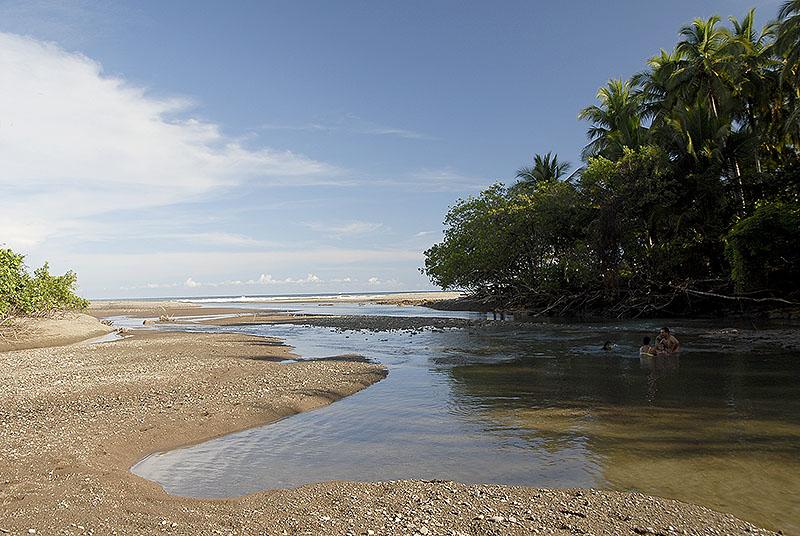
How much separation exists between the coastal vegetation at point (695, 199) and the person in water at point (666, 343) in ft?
32.7

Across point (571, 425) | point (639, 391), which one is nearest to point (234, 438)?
point (571, 425)

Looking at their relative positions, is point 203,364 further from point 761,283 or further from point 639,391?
point 761,283

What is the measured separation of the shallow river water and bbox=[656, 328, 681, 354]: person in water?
1.13m

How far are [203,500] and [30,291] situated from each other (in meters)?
22.2

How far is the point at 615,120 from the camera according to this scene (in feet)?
137

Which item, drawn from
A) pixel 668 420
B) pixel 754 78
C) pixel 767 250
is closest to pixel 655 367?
pixel 668 420

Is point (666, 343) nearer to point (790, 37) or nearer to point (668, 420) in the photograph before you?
point (668, 420)

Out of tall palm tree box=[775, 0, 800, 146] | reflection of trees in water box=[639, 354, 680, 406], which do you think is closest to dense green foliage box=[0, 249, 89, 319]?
reflection of trees in water box=[639, 354, 680, 406]

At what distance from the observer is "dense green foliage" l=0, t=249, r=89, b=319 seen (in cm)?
2056

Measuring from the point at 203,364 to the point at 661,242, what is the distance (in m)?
27.6

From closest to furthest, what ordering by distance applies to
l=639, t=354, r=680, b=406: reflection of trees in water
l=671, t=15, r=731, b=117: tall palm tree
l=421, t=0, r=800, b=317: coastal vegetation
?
l=639, t=354, r=680, b=406: reflection of trees in water, l=421, t=0, r=800, b=317: coastal vegetation, l=671, t=15, r=731, b=117: tall palm tree

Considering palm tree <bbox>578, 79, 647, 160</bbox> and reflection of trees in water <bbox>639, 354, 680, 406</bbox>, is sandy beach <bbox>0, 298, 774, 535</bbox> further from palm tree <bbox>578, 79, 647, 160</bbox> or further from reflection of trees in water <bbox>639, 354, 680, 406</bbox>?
palm tree <bbox>578, 79, 647, 160</bbox>

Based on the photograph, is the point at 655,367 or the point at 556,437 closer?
the point at 556,437

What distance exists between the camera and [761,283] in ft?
82.5
